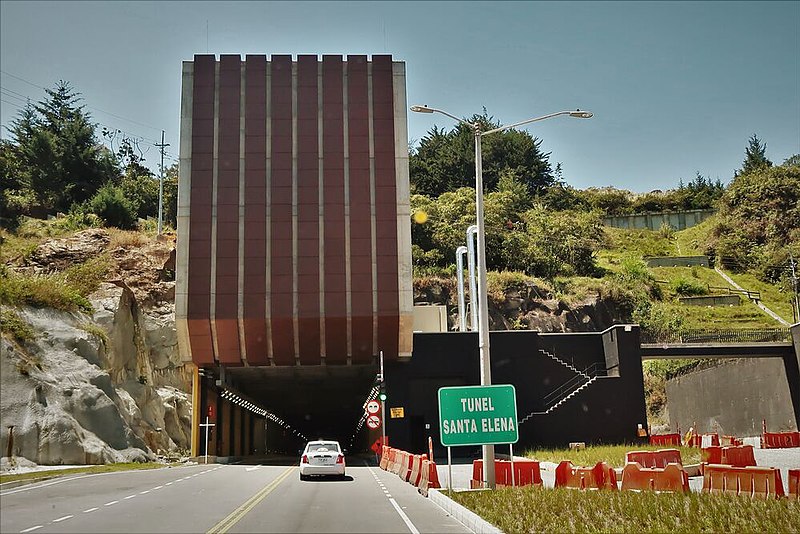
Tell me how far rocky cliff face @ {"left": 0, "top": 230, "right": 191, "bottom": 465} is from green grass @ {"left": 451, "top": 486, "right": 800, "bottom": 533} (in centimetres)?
3002

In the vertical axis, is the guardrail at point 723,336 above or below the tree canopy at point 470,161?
below

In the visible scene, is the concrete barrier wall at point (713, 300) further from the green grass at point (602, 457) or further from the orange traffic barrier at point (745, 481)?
the orange traffic barrier at point (745, 481)

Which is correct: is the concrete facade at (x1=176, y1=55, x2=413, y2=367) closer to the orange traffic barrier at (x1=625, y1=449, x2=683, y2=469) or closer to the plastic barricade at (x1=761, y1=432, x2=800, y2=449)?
the plastic barricade at (x1=761, y1=432, x2=800, y2=449)

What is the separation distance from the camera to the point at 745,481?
663 inches

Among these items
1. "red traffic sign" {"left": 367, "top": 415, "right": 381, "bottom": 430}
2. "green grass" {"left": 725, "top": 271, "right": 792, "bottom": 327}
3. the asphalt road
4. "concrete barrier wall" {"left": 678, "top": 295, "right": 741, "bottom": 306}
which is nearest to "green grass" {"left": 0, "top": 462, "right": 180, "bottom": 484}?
the asphalt road

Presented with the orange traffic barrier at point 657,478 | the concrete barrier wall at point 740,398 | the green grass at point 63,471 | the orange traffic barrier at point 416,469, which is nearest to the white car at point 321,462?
the orange traffic barrier at point 416,469

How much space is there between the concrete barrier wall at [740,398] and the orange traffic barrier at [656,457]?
28990mm

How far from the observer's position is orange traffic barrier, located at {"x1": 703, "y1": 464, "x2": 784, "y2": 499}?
15.8 metres

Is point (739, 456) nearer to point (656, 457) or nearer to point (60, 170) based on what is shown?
point (656, 457)

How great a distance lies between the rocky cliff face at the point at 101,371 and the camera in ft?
129

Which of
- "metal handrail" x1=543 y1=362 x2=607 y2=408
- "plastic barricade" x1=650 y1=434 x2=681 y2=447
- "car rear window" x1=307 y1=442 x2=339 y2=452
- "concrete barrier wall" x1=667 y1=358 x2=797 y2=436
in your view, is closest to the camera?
"car rear window" x1=307 y1=442 x2=339 y2=452

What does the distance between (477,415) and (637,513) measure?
6.80 meters

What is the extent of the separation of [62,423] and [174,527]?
2934 centimetres

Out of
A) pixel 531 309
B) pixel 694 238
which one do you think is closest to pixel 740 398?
pixel 531 309
